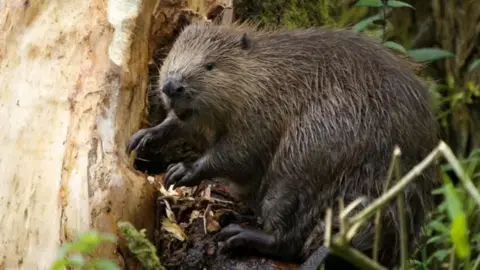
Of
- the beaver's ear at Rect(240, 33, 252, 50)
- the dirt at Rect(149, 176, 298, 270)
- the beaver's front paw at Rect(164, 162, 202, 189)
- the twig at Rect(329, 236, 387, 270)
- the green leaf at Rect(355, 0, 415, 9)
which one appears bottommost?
the dirt at Rect(149, 176, 298, 270)

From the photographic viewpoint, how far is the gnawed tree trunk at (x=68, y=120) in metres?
3.89

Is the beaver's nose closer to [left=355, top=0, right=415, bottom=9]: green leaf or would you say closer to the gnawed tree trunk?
the gnawed tree trunk

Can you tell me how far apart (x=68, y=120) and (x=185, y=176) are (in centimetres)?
55

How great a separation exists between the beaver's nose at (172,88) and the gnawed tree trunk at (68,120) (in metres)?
0.18

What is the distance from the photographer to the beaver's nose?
4125 millimetres

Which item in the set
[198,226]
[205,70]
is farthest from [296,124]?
[198,226]

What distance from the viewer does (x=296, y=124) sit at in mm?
4141

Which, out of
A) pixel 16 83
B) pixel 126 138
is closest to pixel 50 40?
pixel 16 83

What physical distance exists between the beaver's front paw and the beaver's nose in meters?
0.33

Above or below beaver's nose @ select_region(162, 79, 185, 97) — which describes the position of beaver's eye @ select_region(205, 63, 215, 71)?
above

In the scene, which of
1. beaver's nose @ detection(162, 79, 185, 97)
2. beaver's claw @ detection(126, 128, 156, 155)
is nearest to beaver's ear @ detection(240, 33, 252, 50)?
beaver's nose @ detection(162, 79, 185, 97)

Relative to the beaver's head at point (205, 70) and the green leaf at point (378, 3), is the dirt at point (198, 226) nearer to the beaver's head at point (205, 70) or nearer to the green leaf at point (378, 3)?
the beaver's head at point (205, 70)

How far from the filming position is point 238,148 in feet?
13.8

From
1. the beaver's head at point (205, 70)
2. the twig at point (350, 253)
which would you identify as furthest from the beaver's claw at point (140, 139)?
the twig at point (350, 253)
